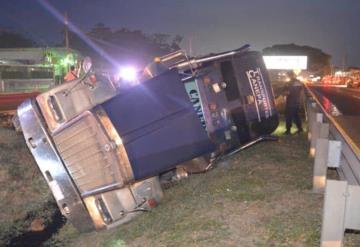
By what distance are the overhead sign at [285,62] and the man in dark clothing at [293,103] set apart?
5309cm

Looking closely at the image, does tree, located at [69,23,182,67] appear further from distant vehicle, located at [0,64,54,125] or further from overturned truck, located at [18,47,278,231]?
overturned truck, located at [18,47,278,231]

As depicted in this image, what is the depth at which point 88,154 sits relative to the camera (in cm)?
539

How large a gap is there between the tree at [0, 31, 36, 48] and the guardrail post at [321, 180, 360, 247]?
6297 cm

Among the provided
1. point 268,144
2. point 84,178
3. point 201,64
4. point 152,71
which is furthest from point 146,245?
point 268,144

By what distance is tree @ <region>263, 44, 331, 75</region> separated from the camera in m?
107

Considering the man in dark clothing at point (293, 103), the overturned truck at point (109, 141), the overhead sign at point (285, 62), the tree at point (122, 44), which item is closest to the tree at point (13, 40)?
the tree at point (122, 44)

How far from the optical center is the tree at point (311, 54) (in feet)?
351

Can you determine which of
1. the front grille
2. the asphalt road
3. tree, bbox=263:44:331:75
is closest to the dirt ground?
Result: the front grille

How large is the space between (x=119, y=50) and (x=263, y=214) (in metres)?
62.0

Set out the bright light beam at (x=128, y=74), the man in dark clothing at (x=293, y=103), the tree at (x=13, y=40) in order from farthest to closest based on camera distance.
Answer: the tree at (x=13, y=40), the man in dark clothing at (x=293, y=103), the bright light beam at (x=128, y=74)

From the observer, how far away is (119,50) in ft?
213

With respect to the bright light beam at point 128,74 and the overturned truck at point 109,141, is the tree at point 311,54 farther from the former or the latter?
the overturned truck at point 109,141

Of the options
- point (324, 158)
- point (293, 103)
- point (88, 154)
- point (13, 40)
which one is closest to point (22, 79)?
point (293, 103)

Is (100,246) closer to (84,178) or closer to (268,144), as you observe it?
(84,178)
